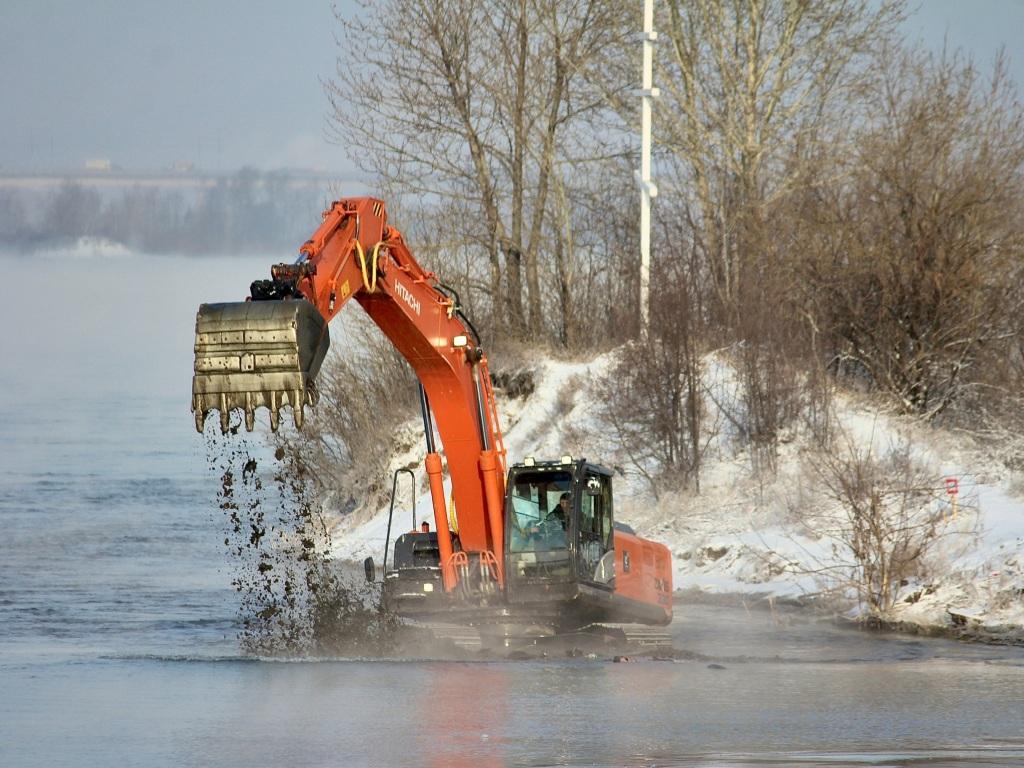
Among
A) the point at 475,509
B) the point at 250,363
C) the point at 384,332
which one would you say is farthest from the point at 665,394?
the point at 250,363

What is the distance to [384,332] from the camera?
18.0 metres

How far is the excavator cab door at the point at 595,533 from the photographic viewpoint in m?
19.1

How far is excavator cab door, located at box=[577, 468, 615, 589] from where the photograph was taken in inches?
754

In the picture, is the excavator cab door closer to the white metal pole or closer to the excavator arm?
the excavator arm

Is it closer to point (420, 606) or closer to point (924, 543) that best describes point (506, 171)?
point (924, 543)

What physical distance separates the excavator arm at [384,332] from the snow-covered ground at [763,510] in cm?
717

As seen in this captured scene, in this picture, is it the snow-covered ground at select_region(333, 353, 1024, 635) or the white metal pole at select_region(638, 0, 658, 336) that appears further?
the white metal pole at select_region(638, 0, 658, 336)

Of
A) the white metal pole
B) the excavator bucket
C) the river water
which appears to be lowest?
the river water

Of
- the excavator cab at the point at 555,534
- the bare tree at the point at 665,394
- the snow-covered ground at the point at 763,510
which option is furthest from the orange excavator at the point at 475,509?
the bare tree at the point at 665,394

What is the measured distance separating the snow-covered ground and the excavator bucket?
1208 cm

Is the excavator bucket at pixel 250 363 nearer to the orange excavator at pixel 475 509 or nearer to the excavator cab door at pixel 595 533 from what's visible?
the orange excavator at pixel 475 509

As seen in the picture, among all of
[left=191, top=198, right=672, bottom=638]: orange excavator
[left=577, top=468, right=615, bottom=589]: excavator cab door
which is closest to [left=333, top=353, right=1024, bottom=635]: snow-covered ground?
[left=191, top=198, right=672, bottom=638]: orange excavator

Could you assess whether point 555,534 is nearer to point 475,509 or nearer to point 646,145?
point 475,509

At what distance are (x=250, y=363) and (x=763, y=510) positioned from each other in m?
17.3
